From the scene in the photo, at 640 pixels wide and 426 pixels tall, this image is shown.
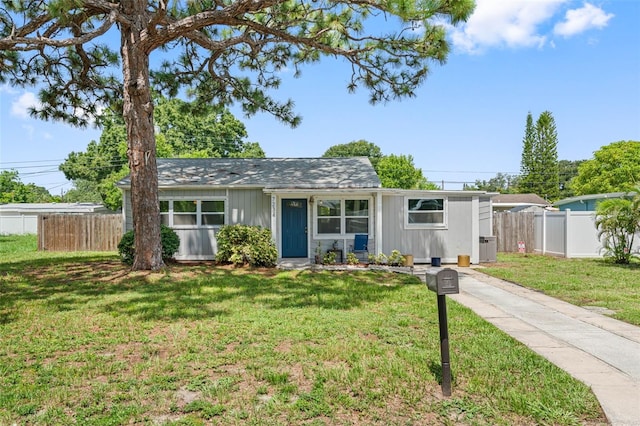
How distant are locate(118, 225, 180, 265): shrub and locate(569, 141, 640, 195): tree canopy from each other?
34135mm

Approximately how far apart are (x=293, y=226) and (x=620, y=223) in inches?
396

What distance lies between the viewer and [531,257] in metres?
15.0

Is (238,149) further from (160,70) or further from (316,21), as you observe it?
(316,21)

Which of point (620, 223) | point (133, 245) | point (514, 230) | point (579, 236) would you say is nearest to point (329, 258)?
point (133, 245)

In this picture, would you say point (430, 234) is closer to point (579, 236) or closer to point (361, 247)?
point (361, 247)

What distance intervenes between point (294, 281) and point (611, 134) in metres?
31.4

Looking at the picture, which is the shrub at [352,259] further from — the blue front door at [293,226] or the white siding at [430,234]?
the blue front door at [293,226]

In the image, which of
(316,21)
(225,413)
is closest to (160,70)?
(316,21)

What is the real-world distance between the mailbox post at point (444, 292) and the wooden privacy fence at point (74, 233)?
17.2m

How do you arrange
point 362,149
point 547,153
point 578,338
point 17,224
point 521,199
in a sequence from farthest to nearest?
point 362,149 → point 547,153 → point 521,199 → point 17,224 → point 578,338

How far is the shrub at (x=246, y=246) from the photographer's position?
A: 1185cm

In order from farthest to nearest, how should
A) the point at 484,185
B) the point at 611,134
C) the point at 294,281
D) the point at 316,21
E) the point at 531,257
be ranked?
the point at 484,185 → the point at 611,134 → the point at 531,257 → the point at 316,21 → the point at 294,281

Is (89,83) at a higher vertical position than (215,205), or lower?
higher

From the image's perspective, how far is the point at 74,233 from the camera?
684 inches
